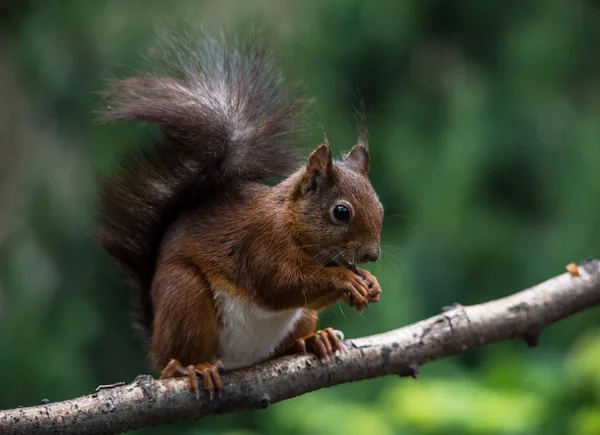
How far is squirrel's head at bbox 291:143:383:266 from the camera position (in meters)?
1.83

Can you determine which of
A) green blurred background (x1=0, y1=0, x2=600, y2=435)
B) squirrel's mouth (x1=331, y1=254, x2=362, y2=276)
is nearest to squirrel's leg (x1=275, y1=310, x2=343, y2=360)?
squirrel's mouth (x1=331, y1=254, x2=362, y2=276)

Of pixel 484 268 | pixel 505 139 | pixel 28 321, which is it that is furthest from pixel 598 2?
pixel 28 321

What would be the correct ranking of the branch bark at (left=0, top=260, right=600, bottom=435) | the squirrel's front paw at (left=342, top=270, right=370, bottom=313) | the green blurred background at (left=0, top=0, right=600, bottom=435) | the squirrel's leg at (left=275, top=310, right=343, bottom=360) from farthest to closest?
1. the green blurred background at (left=0, top=0, right=600, bottom=435)
2. the squirrel's leg at (left=275, top=310, right=343, bottom=360)
3. the squirrel's front paw at (left=342, top=270, right=370, bottom=313)
4. the branch bark at (left=0, top=260, right=600, bottom=435)

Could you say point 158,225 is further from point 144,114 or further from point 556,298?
point 556,298

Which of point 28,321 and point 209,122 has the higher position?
point 209,122

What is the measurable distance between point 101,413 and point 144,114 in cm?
68

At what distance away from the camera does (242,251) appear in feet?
6.25

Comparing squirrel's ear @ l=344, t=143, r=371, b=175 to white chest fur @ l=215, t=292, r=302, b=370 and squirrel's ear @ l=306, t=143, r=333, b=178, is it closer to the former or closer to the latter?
squirrel's ear @ l=306, t=143, r=333, b=178

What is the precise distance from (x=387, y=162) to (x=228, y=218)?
65.3 inches

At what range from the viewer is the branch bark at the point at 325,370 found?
5.06 feet

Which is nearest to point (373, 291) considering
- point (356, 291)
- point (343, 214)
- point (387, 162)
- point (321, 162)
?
point (356, 291)

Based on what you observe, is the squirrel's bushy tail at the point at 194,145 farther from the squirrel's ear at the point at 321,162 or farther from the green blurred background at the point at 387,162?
the green blurred background at the point at 387,162

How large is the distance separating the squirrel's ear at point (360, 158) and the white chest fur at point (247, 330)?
1.22ft

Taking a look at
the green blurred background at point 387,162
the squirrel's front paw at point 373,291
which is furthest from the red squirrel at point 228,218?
the green blurred background at point 387,162
